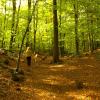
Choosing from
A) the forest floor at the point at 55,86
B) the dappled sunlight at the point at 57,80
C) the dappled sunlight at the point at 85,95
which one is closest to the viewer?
the dappled sunlight at the point at 85,95

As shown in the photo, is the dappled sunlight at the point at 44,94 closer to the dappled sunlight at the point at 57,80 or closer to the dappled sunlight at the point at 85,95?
the dappled sunlight at the point at 85,95

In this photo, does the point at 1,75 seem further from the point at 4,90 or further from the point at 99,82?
the point at 99,82

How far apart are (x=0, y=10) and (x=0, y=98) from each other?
3004 centimetres

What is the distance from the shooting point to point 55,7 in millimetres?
19328

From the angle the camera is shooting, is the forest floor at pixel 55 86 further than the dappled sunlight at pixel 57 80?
No

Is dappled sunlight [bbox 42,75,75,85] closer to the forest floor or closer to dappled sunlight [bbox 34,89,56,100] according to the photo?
the forest floor

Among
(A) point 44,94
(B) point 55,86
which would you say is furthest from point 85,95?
(B) point 55,86

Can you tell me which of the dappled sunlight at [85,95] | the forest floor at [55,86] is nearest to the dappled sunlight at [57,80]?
the forest floor at [55,86]

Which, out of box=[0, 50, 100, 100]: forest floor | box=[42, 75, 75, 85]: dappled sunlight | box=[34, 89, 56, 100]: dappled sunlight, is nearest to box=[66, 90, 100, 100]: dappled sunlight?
box=[0, 50, 100, 100]: forest floor

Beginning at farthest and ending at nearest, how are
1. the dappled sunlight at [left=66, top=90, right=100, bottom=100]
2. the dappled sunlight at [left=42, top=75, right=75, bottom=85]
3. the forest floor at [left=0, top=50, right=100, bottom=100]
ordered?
the dappled sunlight at [left=42, top=75, right=75, bottom=85] → the forest floor at [left=0, top=50, right=100, bottom=100] → the dappled sunlight at [left=66, top=90, right=100, bottom=100]

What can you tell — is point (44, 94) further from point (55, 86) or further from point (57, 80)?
point (57, 80)

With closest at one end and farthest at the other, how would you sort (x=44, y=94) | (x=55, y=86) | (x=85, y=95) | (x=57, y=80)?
(x=85, y=95), (x=44, y=94), (x=55, y=86), (x=57, y=80)

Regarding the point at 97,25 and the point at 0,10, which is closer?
the point at 97,25

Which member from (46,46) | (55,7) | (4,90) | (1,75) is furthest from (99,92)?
(46,46)
